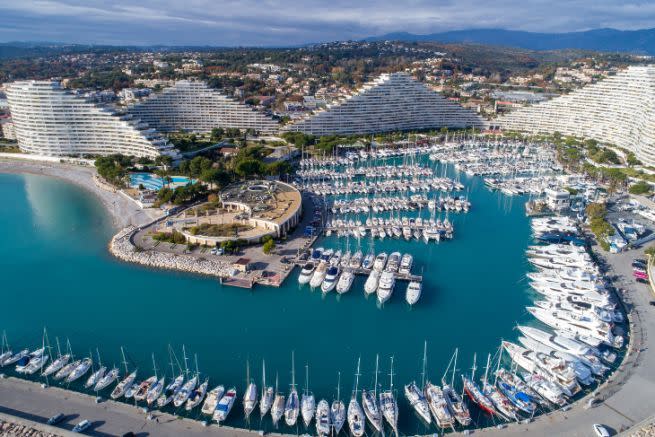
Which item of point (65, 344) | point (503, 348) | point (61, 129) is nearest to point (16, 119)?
point (61, 129)

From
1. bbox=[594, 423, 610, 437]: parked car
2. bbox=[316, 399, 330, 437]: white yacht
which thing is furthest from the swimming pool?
bbox=[594, 423, 610, 437]: parked car

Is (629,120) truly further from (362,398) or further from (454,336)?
(362,398)

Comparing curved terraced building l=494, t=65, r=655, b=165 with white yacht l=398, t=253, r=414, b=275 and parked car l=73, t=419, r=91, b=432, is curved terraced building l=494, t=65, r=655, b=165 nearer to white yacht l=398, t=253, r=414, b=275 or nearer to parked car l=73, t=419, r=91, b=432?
white yacht l=398, t=253, r=414, b=275

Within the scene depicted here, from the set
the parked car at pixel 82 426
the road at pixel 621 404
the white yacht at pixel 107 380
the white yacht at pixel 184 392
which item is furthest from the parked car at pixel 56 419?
the road at pixel 621 404

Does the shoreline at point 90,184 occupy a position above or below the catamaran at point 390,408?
above

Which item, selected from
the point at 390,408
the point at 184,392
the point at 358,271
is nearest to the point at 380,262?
the point at 358,271

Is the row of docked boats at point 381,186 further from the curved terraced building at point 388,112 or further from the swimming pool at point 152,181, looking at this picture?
the curved terraced building at point 388,112

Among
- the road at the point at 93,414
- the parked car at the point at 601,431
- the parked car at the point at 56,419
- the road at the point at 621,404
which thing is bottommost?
the road at the point at 93,414
